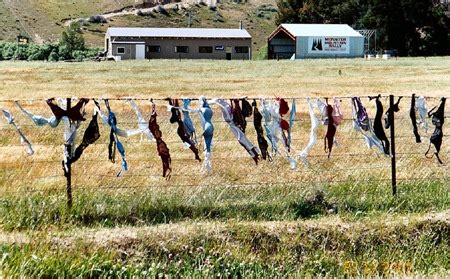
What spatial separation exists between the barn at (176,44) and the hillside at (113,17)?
18834mm

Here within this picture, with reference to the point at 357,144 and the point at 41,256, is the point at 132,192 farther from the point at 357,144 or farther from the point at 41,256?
the point at 357,144

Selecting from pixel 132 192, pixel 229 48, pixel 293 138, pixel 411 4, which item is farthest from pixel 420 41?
pixel 132 192

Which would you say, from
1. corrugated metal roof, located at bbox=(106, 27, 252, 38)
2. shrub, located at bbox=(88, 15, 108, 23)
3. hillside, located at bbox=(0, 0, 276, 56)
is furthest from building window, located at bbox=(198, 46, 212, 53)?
shrub, located at bbox=(88, 15, 108, 23)

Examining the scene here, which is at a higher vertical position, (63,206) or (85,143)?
(85,143)

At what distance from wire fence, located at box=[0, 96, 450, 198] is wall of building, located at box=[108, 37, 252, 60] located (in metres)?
64.9

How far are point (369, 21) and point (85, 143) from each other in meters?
81.0

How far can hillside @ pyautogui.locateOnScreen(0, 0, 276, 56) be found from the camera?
109312mm

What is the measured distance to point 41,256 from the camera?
26.4 ft

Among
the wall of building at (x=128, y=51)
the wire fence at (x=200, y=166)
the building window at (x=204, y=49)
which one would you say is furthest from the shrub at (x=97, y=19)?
the wire fence at (x=200, y=166)

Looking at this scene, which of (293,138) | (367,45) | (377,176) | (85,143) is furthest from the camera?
(367,45)

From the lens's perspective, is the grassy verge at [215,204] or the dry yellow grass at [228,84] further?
the dry yellow grass at [228,84]

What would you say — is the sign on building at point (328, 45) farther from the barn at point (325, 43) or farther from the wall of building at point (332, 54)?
the wall of building at point (332, 54)

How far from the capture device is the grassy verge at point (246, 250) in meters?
8.16

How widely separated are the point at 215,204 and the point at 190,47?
7547cm
